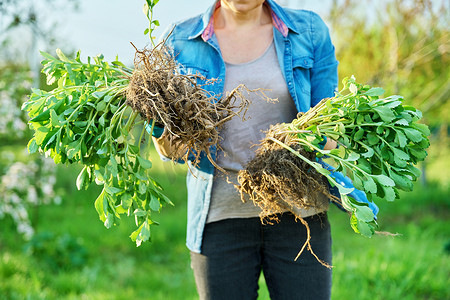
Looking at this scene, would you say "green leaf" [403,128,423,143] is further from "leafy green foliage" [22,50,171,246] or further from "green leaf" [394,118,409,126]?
"leafy green foliage" [22,50,171,246]

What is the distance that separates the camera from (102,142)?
67.1 inches

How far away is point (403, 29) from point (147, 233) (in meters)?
4.74

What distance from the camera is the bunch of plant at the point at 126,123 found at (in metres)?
1.64

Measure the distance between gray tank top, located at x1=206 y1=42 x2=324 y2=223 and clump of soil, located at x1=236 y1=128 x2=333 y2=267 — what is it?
13cm

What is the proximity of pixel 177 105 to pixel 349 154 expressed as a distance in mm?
643

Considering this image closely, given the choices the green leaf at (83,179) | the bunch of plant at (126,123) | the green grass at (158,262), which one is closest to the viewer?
the bunch of plant at (126,123)

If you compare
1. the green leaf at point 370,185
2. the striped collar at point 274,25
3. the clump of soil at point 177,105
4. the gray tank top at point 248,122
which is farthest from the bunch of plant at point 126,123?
the green leaf at point 370,185

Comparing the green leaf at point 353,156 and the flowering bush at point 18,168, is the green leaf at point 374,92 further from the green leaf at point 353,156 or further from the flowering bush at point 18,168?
the flowering bush at point 18,168

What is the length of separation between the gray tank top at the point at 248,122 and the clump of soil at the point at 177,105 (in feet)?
0.74

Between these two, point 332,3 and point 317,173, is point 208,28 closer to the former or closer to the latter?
point 317,173

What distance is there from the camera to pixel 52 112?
5.30 ft

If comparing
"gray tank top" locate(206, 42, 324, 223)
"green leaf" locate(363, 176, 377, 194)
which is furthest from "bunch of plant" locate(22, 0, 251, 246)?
"green leaf" locate(363, 176, 377, 194)

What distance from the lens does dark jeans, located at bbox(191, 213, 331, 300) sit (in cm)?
197

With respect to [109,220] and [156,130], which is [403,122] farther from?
[109,220]
